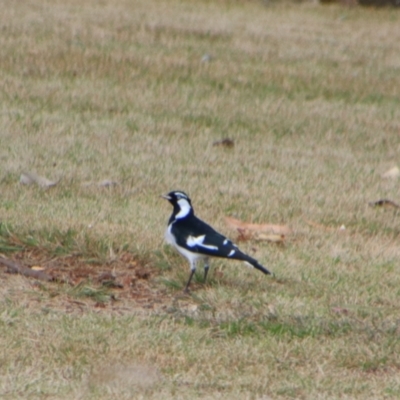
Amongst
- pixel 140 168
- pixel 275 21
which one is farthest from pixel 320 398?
pixel 275 21

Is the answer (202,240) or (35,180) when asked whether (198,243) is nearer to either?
(202,240)

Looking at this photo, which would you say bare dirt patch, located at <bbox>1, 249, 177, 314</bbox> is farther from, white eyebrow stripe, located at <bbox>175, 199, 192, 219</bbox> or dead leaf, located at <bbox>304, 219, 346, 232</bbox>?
dead leaf, located at <bbox>304, 219, 346, 232</bbox>

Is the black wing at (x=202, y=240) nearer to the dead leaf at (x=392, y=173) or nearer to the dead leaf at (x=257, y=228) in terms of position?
the dead leaf at (x=257, y=228)

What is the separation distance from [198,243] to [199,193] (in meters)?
2.55

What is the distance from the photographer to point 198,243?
20.3 ft

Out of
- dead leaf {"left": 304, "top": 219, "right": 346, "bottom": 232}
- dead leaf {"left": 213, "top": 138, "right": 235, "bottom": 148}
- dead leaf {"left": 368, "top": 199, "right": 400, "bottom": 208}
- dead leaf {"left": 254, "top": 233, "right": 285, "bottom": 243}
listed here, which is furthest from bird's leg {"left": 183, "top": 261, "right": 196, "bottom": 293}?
dead leaf {"left": 213, "top": 138, "right": 235, "bottom": 148}

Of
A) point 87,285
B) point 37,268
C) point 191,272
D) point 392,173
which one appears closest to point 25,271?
point 37,268

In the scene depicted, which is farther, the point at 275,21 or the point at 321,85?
the point at 275,21

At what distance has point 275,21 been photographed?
18438mm

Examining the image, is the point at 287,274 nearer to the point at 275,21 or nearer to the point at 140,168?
the point at 140,168

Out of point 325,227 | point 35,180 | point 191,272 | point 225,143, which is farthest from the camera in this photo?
point 225,143

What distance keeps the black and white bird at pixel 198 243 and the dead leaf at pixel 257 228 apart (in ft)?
4.19

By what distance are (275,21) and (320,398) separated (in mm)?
14191

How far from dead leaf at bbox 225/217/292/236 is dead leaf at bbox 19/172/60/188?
→ 166cm
